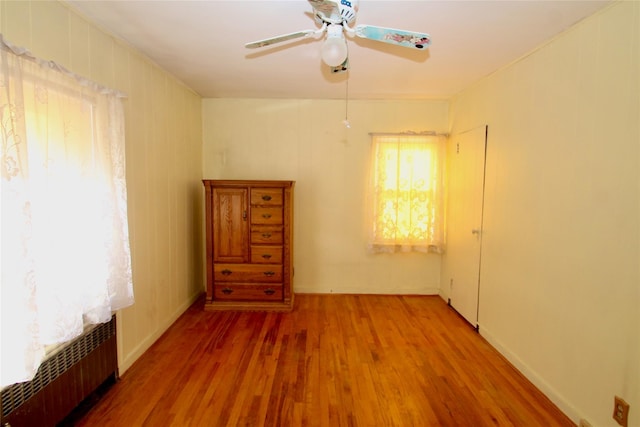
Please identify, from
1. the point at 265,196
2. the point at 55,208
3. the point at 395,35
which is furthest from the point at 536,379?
the point at 55,208

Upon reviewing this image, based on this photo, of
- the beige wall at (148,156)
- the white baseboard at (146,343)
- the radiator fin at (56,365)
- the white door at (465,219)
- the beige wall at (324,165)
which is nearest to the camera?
the radiator fin at (56,365)

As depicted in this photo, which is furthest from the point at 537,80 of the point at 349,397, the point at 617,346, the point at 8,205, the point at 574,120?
the point at 8,205

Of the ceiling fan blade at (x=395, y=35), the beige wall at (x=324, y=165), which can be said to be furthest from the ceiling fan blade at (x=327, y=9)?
the beige wall at (x=324, y=165)

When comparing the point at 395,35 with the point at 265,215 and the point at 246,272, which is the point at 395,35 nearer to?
the point at 265,215

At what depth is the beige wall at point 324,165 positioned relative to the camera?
151 inches

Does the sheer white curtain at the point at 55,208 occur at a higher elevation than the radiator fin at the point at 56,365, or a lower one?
higher

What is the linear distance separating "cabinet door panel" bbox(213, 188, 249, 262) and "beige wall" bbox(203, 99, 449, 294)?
60cm

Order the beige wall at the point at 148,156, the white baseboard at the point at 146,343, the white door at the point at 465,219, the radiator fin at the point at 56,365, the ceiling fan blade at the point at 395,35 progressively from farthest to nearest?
the white door at the point at 465,219
the white baseboard at the point at 146,343
the beige wall at the point at 148,156
the ceiling fan blade at the point at 395,35
the radiator fin at the point at 56,365

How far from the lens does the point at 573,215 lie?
1914 mm

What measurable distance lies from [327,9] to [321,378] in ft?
7.38

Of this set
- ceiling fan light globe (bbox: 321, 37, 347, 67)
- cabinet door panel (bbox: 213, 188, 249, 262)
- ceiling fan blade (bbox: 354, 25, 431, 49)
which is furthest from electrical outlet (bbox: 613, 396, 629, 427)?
cabinet door panel (bbox: 213, 188, 249, 262)

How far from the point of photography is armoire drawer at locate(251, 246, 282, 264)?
11.2 ft

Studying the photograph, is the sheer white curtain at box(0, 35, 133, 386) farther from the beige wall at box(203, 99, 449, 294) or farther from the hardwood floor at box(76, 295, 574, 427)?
the beige wall at box(203, 99, 449, 294)

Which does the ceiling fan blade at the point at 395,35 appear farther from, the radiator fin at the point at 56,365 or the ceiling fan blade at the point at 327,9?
the radiator fin at the point at 56,365
